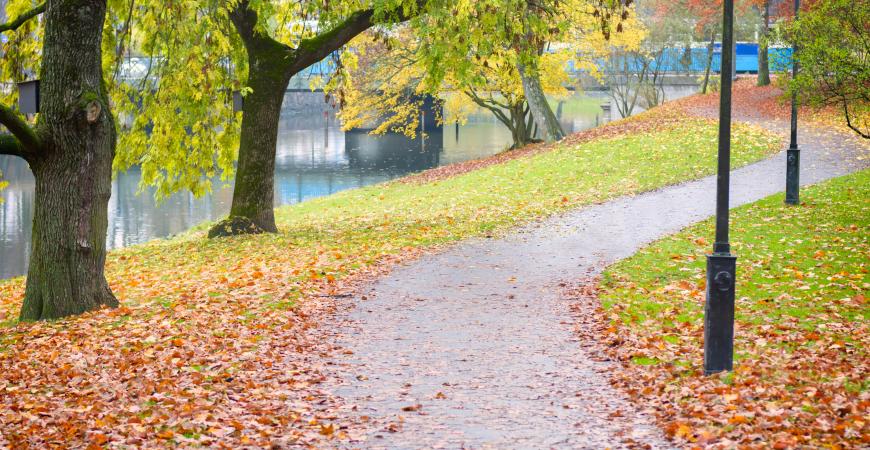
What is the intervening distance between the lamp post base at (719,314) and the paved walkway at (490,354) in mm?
1043

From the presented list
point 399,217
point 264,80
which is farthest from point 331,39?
point 399,217

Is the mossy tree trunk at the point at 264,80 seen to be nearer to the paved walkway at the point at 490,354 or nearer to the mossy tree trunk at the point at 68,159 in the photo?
the paved walkway at the point at 490,354

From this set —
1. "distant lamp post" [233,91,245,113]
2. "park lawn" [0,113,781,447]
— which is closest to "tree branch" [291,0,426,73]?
"distant lamp post" [233,91,245,113]

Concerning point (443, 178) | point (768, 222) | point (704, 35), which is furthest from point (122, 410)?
point (704, 35)

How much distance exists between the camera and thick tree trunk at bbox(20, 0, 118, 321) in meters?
11.8

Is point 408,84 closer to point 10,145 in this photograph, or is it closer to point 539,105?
point 539,105

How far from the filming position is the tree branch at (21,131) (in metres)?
11.3

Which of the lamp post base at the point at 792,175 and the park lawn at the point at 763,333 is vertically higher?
the lamp post base at the point at 792,175

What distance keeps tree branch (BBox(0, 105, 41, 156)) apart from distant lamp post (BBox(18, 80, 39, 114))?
263 millimetres

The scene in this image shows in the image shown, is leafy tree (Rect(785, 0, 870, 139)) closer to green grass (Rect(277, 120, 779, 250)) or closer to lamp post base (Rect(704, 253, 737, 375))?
green grass (Rect(277, 120, 779, 250))

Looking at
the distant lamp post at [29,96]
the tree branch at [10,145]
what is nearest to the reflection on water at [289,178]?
the tree branch at [10,145]

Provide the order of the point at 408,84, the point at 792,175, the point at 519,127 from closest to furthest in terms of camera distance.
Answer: the point at 792,175
the point at 408,84
the point at 519,127

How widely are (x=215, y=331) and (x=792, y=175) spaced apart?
1308cm

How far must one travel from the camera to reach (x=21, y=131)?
11547mm
